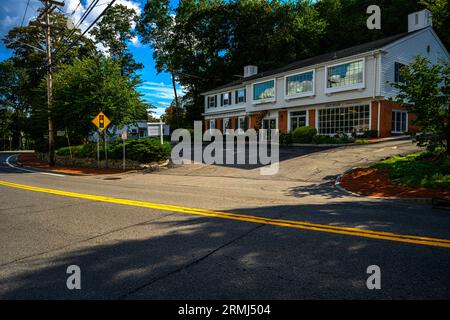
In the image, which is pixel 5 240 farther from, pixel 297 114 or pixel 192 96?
pixel 192 96

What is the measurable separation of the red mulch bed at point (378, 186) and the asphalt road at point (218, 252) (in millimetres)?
1321

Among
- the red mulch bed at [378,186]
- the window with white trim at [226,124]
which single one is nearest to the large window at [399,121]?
the red mulch bed at [378,186]

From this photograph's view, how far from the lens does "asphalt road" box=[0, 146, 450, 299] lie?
308 cm

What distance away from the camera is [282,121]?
29328 millimetres

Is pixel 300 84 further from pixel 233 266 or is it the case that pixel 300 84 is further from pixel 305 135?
pixel 233 266

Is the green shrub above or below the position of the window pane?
below

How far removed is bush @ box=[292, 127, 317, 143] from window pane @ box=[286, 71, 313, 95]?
4792 mm

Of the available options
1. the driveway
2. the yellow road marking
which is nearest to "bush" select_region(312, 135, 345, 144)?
the driveway

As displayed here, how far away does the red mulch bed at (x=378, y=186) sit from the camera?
28.1 ft

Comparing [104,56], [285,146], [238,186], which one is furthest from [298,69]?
[238,186]

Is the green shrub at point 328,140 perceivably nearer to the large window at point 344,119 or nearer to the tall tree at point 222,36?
the large window at point 344,119

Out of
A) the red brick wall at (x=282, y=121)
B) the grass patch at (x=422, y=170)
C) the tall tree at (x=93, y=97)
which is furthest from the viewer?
the red brick wall at (x=282, y=121)

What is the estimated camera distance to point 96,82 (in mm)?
21047

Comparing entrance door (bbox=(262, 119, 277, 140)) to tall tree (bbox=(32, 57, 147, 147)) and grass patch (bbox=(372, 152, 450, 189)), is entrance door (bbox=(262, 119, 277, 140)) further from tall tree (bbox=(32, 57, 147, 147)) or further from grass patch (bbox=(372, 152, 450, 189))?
grass patch (bbox=(372, 152, 450, 189))
